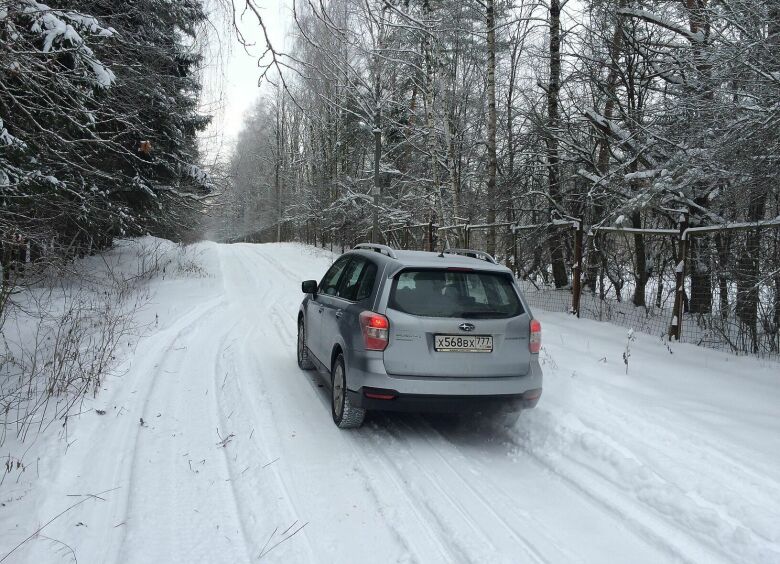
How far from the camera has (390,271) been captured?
4609mm

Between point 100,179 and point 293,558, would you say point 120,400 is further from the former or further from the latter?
point 100,179

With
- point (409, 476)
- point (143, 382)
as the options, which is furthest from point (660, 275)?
point (143, 382)

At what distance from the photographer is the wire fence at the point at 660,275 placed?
6.15 meters

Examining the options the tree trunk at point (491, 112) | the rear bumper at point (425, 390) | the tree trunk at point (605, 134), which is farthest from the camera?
the tree trunk at point (491, 112)

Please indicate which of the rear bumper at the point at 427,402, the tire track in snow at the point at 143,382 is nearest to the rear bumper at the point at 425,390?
the rear bumper at the point at 427,402

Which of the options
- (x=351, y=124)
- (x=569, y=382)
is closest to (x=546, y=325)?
(x=569, y=382)

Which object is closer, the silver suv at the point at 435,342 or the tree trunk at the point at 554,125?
the silver suv at the point at 435,342

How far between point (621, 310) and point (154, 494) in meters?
8.69

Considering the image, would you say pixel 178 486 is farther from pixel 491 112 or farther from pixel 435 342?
pixel 491 112

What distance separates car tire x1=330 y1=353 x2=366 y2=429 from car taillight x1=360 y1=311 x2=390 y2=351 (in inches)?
19.4

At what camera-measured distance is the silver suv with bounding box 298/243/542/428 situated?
4.25 metres

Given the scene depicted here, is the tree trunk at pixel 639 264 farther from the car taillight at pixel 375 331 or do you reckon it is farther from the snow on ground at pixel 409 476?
the car taillight at pixel 375 331

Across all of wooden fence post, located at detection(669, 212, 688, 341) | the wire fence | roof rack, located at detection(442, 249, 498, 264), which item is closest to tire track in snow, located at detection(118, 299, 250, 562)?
roof rack, located at detection(442, 249, 498, 264)

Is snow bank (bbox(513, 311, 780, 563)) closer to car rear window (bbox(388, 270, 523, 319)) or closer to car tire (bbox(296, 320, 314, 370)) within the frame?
car rear window (bbox(388, 270, 523, 319))
